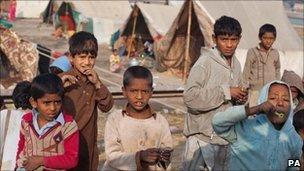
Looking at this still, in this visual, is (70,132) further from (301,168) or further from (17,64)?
(17,64)

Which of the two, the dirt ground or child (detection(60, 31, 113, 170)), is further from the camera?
the dirt ground

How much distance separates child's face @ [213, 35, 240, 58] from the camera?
364cm

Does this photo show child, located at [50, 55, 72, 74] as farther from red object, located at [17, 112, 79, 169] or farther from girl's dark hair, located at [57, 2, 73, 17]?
girl's dark hair, located at [57, 2, 73, 17]

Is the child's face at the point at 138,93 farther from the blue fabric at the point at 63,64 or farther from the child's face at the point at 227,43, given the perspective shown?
the blue fabric at the point at 63,64

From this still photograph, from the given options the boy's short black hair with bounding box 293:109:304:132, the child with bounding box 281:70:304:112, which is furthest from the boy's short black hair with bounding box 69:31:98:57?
the child with bounding box 281:70:304:112

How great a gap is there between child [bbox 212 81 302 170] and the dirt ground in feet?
10.9

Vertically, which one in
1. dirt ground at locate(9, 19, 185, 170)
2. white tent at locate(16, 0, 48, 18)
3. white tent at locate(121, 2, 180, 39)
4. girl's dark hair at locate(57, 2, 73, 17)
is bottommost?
dirt ground at locate(9, 19, 185, 170)

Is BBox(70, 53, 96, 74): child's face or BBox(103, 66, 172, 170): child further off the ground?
BBox(70, 53, 96, 74): child's face

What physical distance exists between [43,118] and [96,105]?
66 cm

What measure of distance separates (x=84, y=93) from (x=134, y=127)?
2.23ft

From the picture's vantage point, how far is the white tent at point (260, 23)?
14492mm

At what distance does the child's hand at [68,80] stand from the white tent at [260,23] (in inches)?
431

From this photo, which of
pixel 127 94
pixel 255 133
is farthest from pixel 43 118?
pixel 255 133

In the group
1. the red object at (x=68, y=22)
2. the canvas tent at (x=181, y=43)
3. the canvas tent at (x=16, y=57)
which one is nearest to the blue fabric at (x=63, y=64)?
the canvas tent at (x=16, y=57)
